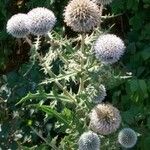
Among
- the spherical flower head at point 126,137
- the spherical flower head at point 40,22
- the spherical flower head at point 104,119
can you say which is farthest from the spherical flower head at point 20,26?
the spherical flower head at point 126,137

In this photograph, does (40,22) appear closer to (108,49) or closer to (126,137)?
(108,49)

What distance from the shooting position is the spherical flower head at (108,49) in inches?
98.3

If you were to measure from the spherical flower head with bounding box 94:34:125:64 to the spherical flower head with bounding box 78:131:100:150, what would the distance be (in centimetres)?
42

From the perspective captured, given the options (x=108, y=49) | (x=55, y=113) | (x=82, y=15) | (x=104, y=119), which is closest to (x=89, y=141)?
(x=104, y=119)

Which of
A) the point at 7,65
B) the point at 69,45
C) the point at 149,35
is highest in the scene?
the point at 69,45

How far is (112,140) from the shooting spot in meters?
2.86

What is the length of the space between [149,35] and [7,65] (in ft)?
4.48

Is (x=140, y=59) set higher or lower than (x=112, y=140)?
higher

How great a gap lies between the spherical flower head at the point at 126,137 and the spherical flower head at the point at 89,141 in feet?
0.50

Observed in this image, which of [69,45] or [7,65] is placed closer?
[69,45]

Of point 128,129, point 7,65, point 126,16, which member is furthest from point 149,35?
point 7,65

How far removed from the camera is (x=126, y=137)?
278cm

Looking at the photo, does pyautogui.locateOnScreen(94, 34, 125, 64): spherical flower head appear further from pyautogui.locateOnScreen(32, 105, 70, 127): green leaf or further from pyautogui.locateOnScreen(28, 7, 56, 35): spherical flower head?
pyautogui.locateOnScreen(32, 105, 70, 127): green leaf

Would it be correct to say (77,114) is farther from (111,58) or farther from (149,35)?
(149,35)
